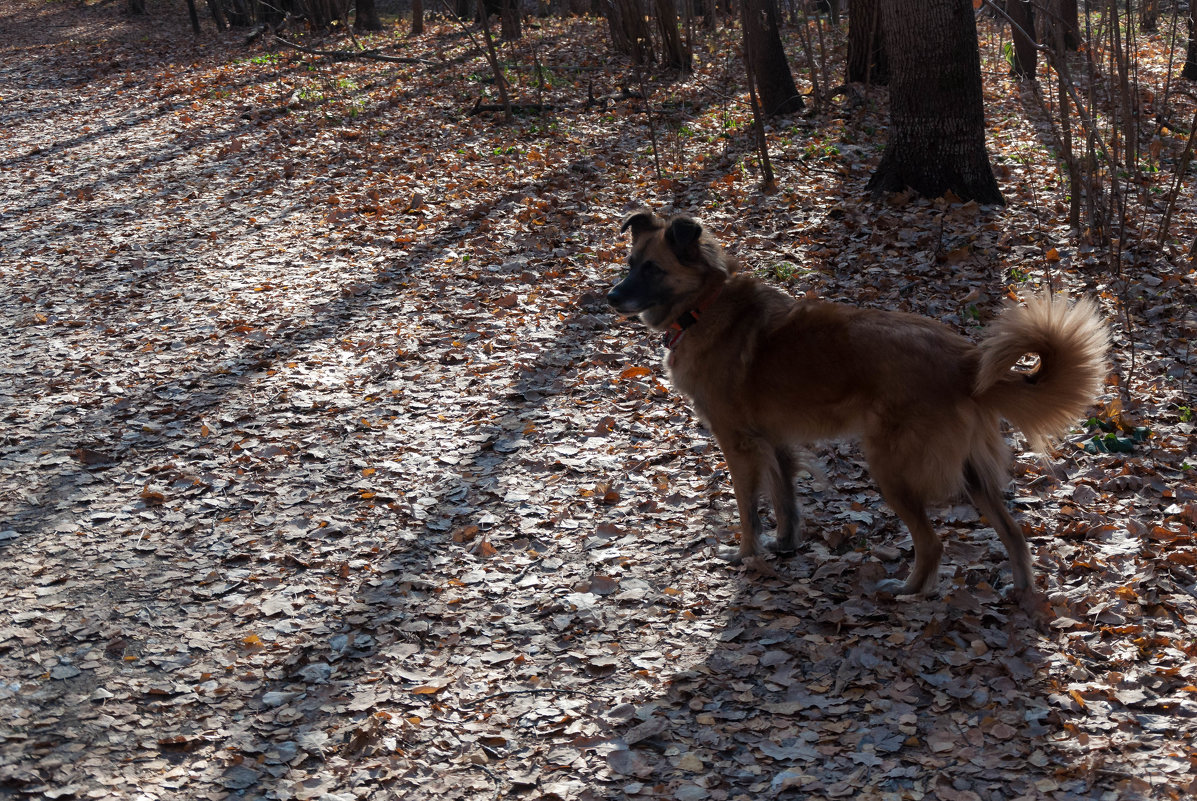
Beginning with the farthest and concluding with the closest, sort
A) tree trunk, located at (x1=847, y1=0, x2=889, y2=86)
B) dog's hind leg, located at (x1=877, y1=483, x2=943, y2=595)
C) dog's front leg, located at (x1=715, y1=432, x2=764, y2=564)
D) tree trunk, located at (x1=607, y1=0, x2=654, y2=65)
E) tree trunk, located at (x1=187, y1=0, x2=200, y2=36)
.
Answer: tree trunk, located at (x1=187, y1=0, x2=200, y2=36)
tree trunk, located at (x1=607, y1=0, x2=654, y2=65)
tree trunk, located at (x1=847, y1=0, x2=889, y2=86)
dog's front leg, located at (x1=715, y1=432, x2=764, y2=564)
dog's hind leg, located at (x1=877, y1=483, x2=943, y2=595)

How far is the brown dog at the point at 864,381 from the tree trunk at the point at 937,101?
5312mm

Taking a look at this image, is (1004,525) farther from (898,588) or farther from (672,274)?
(672,274)

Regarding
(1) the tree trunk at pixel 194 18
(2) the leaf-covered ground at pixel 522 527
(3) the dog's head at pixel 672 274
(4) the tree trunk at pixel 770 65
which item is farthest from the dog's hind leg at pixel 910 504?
(1) the tree trunk at pixel 194 18

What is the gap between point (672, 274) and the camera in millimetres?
5277

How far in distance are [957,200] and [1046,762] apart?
283 inches

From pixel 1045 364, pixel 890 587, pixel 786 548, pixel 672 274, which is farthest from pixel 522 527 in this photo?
pixel 1045 364

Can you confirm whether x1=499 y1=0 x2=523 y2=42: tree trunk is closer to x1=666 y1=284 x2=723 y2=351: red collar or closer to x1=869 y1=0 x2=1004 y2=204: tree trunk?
x1=869 y1=0 x2=1004 y2=204: tree trunk

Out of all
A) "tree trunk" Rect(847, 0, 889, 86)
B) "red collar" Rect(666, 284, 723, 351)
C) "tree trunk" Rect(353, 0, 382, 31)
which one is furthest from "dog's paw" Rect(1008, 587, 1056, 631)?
"tree trunk" Rect(353, 0, 382, 31)

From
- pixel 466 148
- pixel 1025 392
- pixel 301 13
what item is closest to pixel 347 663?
pixel 1025 392

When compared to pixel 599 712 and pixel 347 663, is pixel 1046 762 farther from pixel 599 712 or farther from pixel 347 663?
pixel 347 663

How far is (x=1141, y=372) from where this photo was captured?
21.1 feet

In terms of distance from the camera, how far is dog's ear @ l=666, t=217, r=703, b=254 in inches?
204

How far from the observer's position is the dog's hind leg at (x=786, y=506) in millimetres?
5211

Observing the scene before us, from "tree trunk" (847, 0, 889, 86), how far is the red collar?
10.0m
